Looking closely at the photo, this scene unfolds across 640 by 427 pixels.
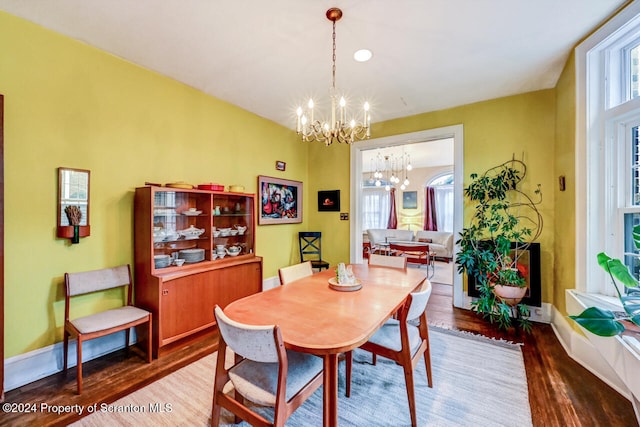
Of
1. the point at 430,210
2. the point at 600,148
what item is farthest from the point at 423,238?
the point at 600,148

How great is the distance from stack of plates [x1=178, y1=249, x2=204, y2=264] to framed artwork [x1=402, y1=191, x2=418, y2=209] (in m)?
6.87

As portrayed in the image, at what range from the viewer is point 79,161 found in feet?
7.43

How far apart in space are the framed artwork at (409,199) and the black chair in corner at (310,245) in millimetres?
4704

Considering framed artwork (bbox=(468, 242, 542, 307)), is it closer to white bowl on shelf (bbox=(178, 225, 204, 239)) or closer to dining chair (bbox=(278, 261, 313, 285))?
dining chair (bbox=(278, 261, 313, 285))

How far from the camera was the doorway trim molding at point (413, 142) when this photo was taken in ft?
11.5

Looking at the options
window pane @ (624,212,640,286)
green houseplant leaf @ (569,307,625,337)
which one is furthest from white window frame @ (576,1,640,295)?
green houseplant leaf @ (569,307,625,337)

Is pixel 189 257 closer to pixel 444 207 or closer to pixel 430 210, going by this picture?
pixel 430 210

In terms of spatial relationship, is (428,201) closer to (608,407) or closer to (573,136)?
(573,136)

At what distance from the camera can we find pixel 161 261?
259 centimetres

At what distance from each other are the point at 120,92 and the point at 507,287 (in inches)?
172

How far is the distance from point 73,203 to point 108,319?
1.00 meters

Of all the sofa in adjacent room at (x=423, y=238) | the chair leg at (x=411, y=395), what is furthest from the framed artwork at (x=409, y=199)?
the chair leg at (x=411, y=395)

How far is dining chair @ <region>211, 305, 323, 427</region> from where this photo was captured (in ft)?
3.69

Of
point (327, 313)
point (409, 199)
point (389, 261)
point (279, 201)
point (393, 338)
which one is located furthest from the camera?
point (409, 199)
